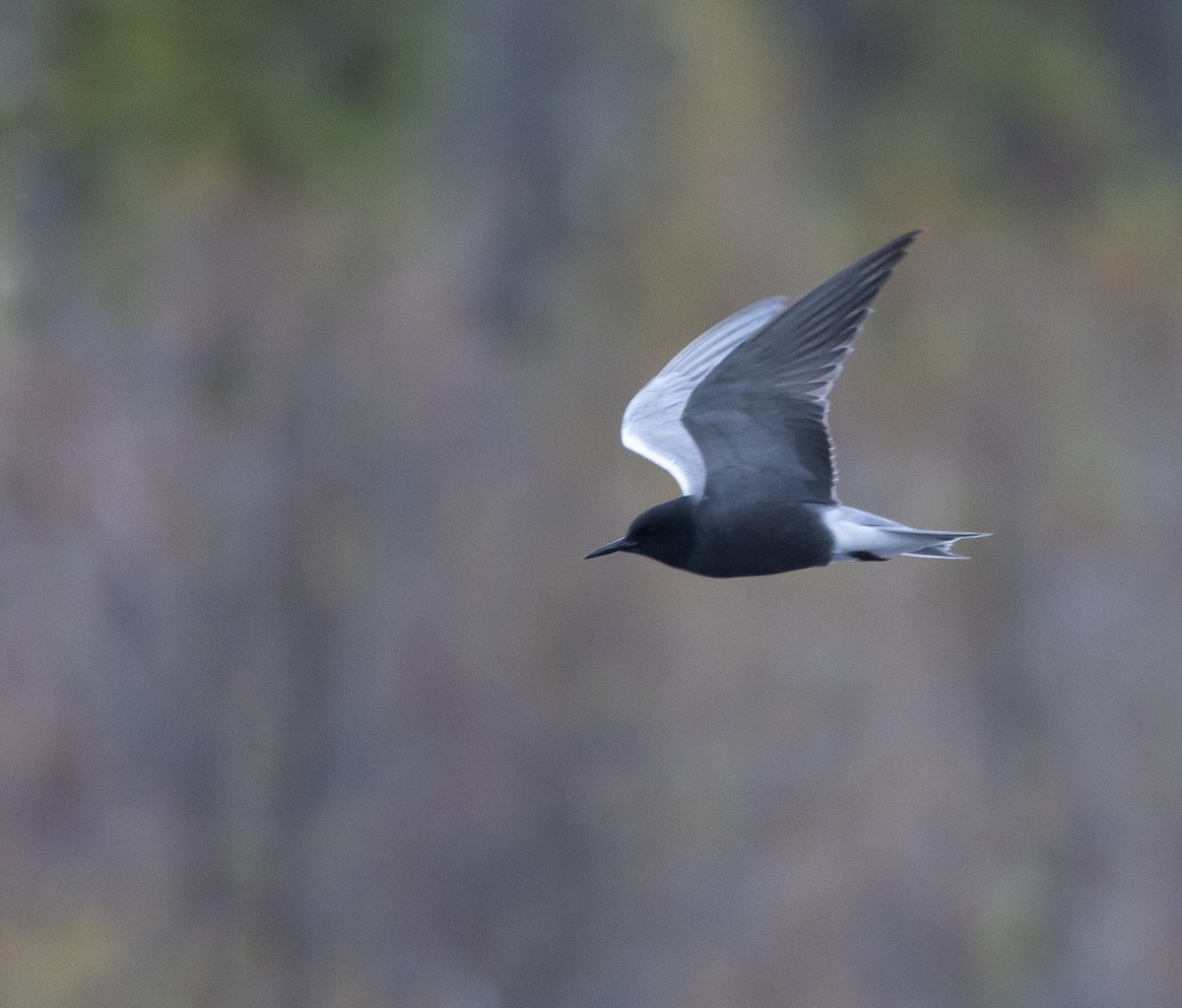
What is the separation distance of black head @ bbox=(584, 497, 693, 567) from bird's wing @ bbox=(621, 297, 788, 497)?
0.10 m

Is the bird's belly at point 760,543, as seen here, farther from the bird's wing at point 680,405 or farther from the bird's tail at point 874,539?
the bird's wing at point 680,405

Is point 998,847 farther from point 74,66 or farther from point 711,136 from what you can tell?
point 74,66

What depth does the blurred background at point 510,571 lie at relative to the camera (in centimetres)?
958

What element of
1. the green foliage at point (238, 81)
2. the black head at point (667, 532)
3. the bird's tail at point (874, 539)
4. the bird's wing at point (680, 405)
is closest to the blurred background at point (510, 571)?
the green foliage at point (238, 81)

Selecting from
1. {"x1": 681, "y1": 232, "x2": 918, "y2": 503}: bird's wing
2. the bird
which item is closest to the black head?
the bird

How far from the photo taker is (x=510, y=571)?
10.3 m

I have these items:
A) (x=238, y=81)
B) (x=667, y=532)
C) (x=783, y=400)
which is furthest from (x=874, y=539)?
(x=238, y=81)

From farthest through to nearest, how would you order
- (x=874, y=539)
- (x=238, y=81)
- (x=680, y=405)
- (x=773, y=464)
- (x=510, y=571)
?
(x=238, y=81)
(x=510, y=571)
(x=680, y=405)
(x=773, y=464)
(x=874, y=539)

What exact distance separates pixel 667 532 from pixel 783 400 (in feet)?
1.58

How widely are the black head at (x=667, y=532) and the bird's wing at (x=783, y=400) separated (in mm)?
138

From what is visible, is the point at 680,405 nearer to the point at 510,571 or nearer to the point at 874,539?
the point at 874,539

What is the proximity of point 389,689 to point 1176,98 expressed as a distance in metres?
8.04

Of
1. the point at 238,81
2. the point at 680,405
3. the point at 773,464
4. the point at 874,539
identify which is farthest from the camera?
the point at 238,81

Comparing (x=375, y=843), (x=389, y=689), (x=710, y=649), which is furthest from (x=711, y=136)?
(x=375, y=843)
